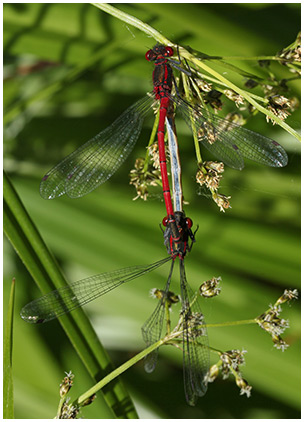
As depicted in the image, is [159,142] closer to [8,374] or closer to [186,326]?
[186,326]

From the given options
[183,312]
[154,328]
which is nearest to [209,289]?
[183,312]

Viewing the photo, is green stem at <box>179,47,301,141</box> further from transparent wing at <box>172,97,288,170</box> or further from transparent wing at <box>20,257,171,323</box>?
transparent wing at <box>20,257,171,323</box>

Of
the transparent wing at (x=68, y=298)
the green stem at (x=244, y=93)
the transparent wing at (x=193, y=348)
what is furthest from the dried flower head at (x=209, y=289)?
the green stem at (x=244, y=93)

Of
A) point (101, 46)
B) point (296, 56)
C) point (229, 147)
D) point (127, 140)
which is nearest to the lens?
point (296, 56)

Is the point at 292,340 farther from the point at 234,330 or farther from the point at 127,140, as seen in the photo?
the point at 127,140

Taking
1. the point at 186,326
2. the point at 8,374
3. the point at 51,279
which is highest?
the point at 51,279

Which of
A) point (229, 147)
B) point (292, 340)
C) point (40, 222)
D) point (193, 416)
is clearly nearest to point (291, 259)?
point (292, 340)
